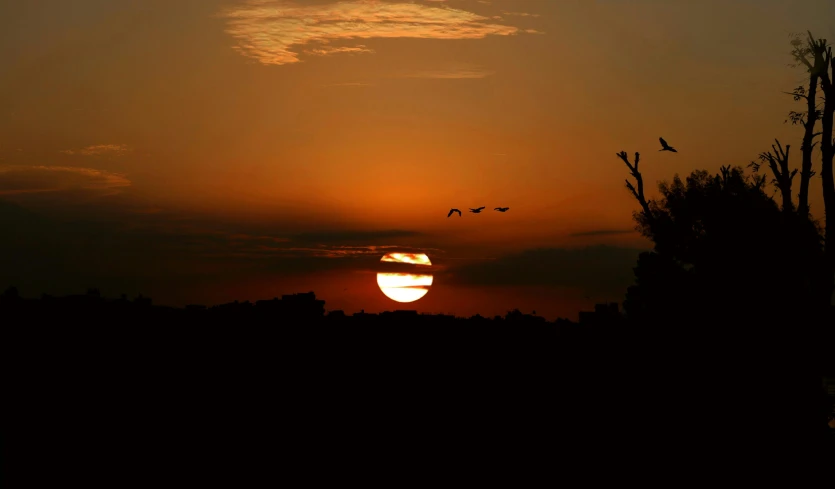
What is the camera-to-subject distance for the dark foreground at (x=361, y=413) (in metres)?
30.8

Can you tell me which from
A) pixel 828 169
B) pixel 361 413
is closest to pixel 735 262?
pixel 828 169

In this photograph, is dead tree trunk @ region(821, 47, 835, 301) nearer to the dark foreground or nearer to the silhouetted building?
the dark foreground

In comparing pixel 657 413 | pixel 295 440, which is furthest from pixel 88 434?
pixel 657 413

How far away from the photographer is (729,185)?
140 ft

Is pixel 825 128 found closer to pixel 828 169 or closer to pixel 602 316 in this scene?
pixel 828 169

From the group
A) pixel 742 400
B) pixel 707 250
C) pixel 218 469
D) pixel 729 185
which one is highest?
pixel 729 185

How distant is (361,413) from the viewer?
117 feet

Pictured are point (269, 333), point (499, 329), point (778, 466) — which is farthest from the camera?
point (499, 329)

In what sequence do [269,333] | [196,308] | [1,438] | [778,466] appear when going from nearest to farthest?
[1,438] → [778,466] → [269,333] → [196,308]

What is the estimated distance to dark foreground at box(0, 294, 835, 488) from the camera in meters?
30.8

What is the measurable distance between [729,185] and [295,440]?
24.4m

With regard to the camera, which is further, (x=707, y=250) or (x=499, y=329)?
(x=499, y=329)

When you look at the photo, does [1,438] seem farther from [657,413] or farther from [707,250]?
[707,250]

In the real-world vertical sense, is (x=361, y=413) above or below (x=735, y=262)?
below
